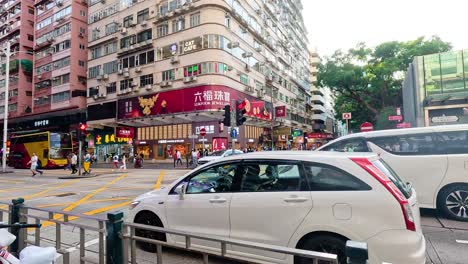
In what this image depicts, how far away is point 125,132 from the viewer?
39.5 metres

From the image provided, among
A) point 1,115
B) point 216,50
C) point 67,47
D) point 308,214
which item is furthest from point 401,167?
point 1,115

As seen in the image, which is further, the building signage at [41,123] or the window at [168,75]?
the building signage at [41,123]

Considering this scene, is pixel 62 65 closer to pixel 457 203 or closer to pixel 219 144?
pixel 219 144

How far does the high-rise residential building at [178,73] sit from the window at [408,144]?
74.9 feet

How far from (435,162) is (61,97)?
5317cm

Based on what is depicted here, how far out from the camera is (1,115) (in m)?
61.1

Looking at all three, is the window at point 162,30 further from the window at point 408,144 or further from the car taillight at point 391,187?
the car taillight at point 391,187

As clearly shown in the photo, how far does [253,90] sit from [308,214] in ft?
123

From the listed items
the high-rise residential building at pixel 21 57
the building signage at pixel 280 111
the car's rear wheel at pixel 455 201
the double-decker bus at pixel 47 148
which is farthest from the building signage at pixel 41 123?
the car's rear wheel at pixel 455 201

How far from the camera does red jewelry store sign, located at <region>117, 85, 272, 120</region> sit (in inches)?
1308

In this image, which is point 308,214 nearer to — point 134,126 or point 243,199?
point 243,199

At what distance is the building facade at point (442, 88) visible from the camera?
23.3 m

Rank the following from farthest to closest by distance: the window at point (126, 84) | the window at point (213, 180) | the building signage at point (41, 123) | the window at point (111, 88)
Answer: the building signage at point (41, 123)
the window at point (111, 88)
the window at point (126, 84)
the window at point (213, 180)

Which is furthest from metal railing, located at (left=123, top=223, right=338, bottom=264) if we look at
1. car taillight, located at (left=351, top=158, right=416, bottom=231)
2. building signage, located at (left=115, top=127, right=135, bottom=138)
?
building signage, located at (left=115, top=127, right=135, bottom=138)
